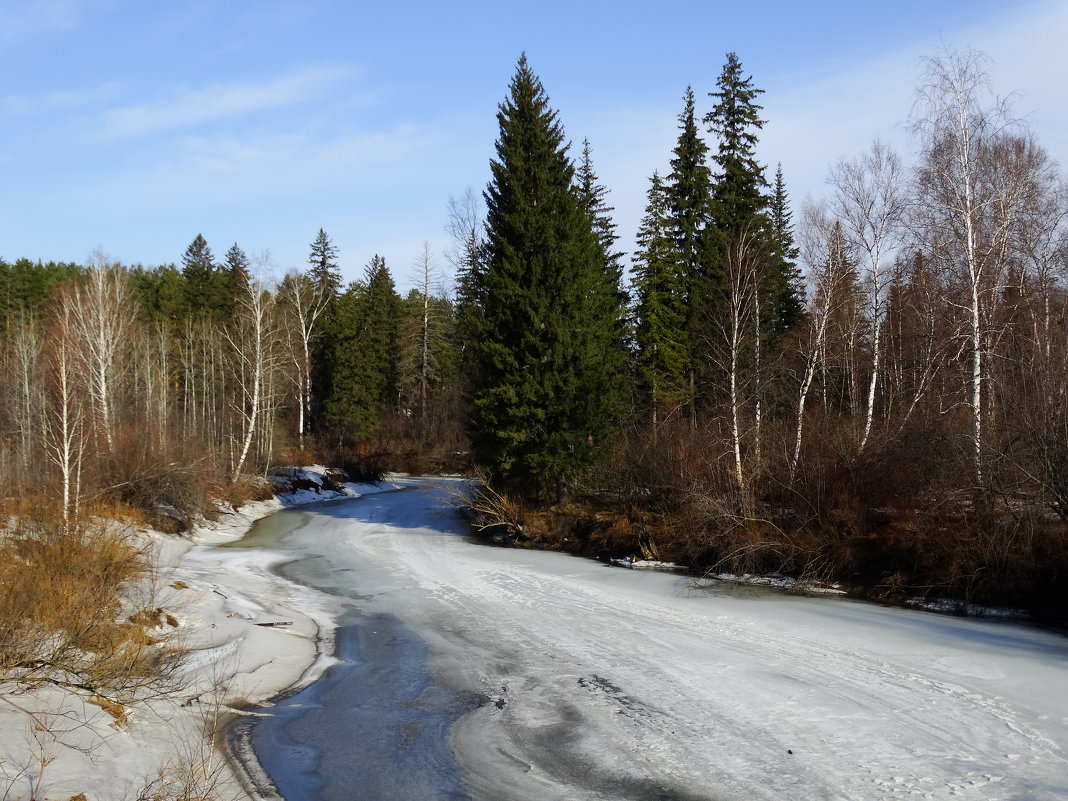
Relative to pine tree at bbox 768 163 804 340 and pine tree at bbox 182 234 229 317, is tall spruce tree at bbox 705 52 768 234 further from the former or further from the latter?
pine tree at bbox 182 234 229 317

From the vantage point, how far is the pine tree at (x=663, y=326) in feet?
99.1

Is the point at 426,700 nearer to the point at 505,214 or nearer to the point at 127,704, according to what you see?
the point at 127,704

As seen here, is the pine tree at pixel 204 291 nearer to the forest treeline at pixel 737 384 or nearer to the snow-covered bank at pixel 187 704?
the forest treeline at pixel 737 384

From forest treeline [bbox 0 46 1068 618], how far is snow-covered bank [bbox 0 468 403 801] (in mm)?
5269

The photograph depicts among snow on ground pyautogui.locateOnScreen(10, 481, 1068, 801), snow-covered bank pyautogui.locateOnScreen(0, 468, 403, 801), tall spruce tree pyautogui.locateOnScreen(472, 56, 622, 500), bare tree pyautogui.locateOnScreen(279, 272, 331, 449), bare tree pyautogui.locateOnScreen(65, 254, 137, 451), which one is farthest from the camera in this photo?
bare tree pyautogui.locateOnScreen(279, 272, 331, 449)

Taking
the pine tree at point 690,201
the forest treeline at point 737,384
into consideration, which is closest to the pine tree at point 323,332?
the forest treeline at point 737,384

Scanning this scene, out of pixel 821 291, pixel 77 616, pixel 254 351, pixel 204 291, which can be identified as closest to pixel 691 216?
pixel 821 291

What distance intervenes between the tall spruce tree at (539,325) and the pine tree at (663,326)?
6291 millimetres

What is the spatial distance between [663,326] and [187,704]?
24.8 m

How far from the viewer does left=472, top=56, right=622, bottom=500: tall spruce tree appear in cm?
2298

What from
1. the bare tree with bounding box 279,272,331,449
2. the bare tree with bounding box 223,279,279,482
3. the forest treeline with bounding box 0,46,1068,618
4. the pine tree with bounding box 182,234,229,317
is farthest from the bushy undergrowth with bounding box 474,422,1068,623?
the pine tree with bounding box 182,234,229,317

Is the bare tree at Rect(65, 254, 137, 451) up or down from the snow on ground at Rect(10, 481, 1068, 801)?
up

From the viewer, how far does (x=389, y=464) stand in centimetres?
5153

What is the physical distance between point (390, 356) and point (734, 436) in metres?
44.9
